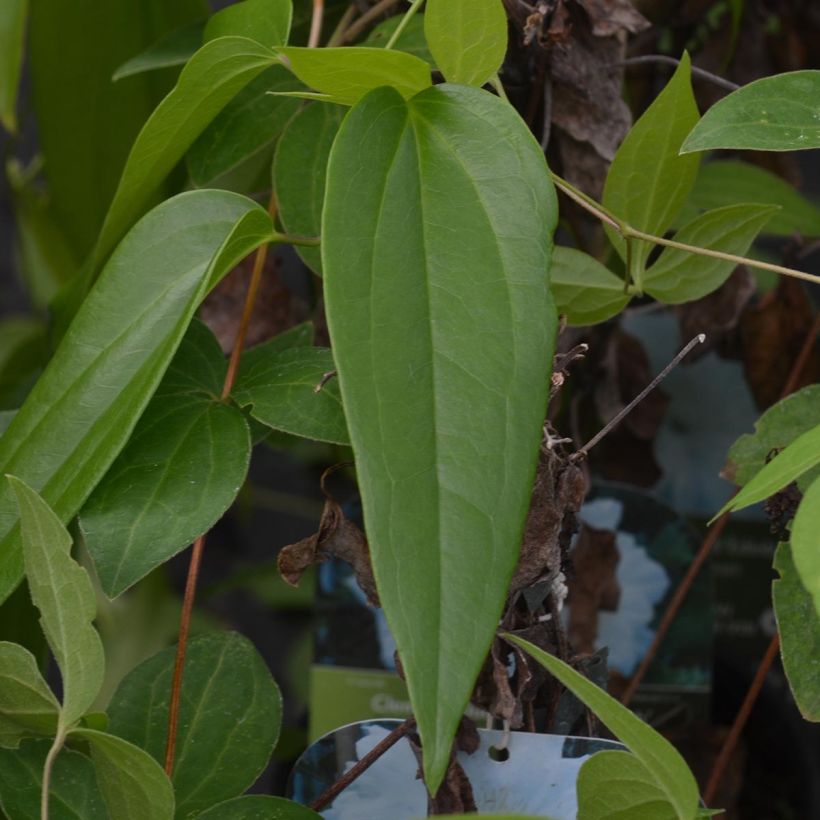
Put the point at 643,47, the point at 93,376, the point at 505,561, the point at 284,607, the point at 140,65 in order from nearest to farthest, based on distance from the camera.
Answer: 1. the point at 505,561
2. the point at 93,376
3. the point at 140,65
4. the point at 643,47
5. the point at 284,607

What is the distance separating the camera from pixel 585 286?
52 centimetres

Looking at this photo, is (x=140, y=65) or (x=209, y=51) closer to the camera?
(x=209, y=51)

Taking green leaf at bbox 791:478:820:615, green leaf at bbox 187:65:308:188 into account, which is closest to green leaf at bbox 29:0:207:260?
green leaf at bbox 187:65:308:188

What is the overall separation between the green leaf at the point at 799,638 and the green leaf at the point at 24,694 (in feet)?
0.87

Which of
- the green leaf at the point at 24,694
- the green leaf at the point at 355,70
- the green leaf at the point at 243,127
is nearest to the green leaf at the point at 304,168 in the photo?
the green leaf at the point at 243,127

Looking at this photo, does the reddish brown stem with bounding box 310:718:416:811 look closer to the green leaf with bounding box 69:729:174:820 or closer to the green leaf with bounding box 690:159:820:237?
the green leaf with bounding box 69:729:174:820

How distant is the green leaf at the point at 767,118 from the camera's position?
377mm

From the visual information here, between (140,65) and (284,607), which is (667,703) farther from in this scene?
(284,607)

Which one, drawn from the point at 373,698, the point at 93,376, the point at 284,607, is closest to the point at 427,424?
the point at 93,376

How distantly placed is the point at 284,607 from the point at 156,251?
1033 millimetres

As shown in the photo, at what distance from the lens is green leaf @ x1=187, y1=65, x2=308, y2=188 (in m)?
0.52

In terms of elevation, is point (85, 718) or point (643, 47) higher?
point (643, 47)

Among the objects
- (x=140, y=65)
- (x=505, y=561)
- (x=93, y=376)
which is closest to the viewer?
(x=505, y=561)

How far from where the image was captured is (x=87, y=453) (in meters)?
0.41
